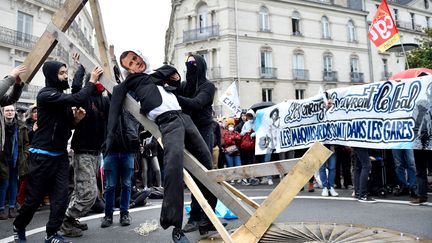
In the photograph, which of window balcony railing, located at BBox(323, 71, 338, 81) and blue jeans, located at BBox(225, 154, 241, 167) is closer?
blue jeans, located at BBox(225, 154, 241, 167)

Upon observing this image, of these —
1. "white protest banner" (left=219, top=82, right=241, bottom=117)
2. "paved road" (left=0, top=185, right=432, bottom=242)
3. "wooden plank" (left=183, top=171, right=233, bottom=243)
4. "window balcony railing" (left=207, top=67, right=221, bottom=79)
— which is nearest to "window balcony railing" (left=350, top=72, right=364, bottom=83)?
"window balcony railing" (left=207, top=67, right=221, bottom=79)

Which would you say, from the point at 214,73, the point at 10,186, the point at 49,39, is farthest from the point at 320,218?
the point at 214,73

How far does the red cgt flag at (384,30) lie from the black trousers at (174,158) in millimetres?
Result: 8391

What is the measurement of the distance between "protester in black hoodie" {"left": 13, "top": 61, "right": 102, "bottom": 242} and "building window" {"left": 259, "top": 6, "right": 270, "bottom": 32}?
1260 inches

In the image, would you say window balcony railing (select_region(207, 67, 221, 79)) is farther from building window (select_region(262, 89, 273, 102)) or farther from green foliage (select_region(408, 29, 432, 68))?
green foliage (select_region(408, 29, 432, 68))

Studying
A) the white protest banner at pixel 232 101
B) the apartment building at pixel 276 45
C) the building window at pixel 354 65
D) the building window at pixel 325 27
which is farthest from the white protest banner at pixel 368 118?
the building window at pixel 354 65

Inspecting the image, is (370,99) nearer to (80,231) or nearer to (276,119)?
(276,119)

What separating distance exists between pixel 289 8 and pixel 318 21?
3638mm

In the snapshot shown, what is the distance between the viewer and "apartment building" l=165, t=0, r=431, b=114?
32.7m

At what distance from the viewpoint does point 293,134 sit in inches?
349

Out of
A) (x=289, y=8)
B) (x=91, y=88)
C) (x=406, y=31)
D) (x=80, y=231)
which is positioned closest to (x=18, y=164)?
(x=80, y=231)

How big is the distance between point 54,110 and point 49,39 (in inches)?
31.4

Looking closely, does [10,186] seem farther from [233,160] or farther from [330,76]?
[330,76]

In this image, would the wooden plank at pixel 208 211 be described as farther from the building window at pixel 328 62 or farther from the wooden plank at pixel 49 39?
the building window at pixel 328 62
